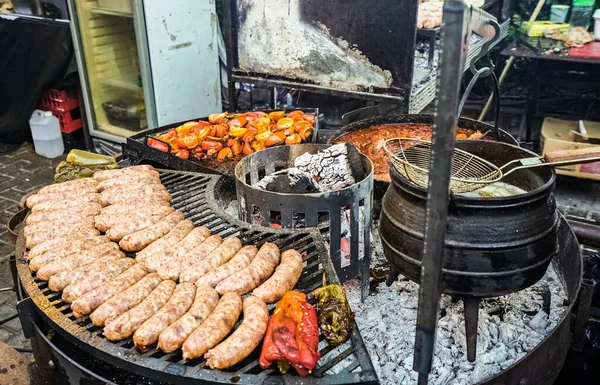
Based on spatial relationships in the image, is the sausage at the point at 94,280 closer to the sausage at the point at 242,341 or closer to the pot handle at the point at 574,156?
the sausage at the point at 242,341

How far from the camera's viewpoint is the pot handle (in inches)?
113

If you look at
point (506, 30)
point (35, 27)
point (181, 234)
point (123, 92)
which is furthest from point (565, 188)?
point (35, 27)

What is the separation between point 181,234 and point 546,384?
2573 millimetres

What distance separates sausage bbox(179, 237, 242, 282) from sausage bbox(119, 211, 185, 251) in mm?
479

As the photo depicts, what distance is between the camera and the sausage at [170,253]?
339 cm

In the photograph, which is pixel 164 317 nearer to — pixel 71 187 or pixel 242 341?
pixel 242 341

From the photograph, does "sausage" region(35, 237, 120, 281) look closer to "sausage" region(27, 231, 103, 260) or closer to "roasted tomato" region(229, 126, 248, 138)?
"sausage" region(27, 231, 103, 260)

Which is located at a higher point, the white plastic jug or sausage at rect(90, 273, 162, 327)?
sausage at rect(90, 273, 162, 327)

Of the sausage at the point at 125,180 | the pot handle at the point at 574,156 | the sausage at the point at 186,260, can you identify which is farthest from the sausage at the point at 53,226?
the pot handle at the point at 574,156

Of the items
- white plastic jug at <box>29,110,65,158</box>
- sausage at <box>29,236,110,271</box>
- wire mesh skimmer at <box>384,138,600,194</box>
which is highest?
wire mesh skimmer at <box>384,138,600,194</box>

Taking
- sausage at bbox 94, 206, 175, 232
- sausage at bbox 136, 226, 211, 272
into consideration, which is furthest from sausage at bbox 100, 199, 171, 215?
sausage at bbox 136, 226, 211, 272

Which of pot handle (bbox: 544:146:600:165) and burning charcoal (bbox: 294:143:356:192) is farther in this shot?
burning charcoal (bbox: 294:143:356:192)

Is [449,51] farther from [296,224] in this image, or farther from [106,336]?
[296,224]

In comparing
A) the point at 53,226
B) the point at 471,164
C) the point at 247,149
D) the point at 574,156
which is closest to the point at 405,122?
the point at 247,149
